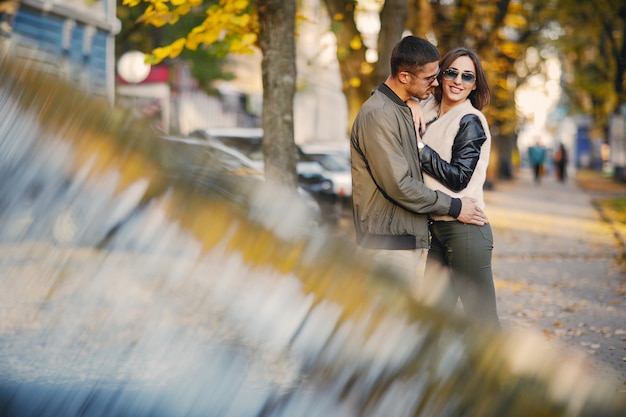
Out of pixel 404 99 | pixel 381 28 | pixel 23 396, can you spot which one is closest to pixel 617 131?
pixel 381 28

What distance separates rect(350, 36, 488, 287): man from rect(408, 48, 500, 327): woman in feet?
0.38

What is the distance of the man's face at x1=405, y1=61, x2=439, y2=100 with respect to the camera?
358 cm

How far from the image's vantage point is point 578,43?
112 feet

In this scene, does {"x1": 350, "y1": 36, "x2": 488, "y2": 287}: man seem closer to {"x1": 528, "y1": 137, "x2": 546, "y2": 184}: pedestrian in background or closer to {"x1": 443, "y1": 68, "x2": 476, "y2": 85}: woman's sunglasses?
{"x1": 443, "y1": 68, "x2": 476, "y2": 85}: woman's sunglasses

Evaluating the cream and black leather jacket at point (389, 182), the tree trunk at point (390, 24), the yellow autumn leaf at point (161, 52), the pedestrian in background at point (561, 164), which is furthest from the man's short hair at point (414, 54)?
the pedestrian in background at point (561, 164)

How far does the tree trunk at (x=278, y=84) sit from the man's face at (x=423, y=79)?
3.91m

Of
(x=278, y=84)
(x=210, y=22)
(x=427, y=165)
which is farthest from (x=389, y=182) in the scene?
(x=210, y=22)

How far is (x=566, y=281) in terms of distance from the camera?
10.2m

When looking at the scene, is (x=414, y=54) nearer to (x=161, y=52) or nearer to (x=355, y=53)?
(x=161, y=52)

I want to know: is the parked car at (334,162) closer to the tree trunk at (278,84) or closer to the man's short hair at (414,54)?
the tree trunk at (278,84)

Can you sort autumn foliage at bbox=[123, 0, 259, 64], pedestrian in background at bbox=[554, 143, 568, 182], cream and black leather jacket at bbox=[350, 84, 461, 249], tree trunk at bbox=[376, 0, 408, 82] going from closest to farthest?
cream and black leather jacket at bbox=[350, 84, 461, 249] → autumn foliage at bbox=[123, 0, 259, 64] → tree trunk at bbox=[376, 0, 408, 82] → pedestrian in background at bbox=[554, 143, 568, 182]

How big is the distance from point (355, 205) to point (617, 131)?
3047cm

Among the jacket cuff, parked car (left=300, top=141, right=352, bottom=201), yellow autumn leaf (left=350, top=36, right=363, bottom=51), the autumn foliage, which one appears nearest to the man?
the jacket cuff

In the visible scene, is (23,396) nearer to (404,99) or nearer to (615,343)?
(404,99)
